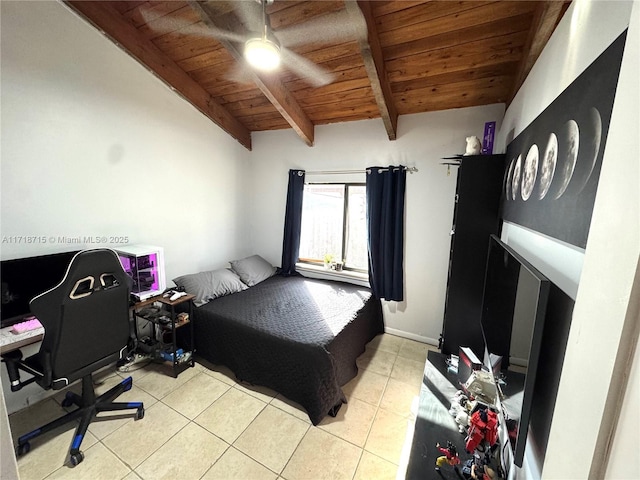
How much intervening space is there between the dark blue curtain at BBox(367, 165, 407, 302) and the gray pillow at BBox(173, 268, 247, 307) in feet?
5.24

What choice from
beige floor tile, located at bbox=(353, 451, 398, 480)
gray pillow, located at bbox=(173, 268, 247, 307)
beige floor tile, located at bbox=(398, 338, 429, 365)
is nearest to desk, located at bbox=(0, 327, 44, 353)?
gray pillow, located at bbox=(173, 268, 247, 307)

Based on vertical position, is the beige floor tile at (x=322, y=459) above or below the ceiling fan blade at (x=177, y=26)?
below

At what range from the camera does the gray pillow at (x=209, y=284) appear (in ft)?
8.50

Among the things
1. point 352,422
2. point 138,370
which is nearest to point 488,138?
point 352,422

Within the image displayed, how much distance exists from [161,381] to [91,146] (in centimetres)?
208

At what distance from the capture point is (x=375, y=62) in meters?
1.95

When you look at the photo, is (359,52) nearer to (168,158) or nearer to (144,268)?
(168,158)

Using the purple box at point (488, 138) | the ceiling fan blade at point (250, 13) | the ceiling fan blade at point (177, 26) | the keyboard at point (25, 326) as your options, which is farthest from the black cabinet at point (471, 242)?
the keyboard at point (25, 326)

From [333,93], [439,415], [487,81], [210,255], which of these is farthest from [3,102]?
[487,81]

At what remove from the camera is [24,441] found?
1.55 metres

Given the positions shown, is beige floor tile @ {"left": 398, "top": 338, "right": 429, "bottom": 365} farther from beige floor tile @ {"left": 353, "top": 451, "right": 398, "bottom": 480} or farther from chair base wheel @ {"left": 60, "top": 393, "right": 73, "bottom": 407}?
chair base wheel @ {"left": 60, "top": 393, "right": 73, "bottom": 407}

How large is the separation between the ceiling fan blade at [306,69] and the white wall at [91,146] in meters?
1.37

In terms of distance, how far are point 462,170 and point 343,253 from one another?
1727 mm

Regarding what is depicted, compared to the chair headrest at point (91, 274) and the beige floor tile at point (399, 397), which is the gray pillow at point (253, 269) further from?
the beige floor tile at point (399, 397)
